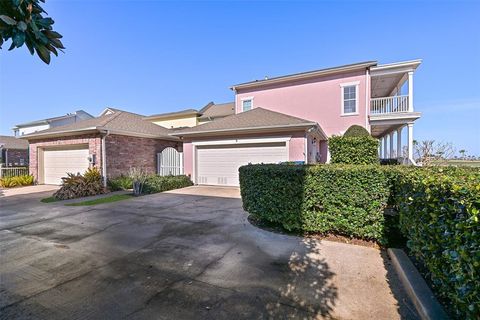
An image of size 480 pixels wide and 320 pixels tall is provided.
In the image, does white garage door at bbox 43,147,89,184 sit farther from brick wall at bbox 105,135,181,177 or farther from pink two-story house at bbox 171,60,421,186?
pink two-story house at bbox 171,60,421,186

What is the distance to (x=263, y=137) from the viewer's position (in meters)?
11.0

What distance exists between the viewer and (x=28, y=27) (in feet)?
5.71

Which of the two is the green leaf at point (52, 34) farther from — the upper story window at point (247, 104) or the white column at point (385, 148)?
the white column at point (385, 148)

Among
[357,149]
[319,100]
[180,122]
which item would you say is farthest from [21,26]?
[180,122]

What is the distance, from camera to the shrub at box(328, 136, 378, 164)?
834 cm

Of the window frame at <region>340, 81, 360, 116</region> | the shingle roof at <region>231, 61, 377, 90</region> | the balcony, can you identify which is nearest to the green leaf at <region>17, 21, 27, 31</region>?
the window frame at <region>340, 81, 360, 116</region>

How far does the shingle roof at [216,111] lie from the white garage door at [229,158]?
9506mm

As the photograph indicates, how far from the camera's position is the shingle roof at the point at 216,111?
2155cm

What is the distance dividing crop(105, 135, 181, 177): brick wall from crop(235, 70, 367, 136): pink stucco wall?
8.41 m

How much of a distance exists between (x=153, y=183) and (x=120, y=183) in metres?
2.16

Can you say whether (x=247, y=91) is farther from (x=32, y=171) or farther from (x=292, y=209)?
(x=32, y=171)

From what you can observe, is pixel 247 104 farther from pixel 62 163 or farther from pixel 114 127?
pixel 62 163

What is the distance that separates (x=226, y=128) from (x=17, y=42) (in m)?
9.83

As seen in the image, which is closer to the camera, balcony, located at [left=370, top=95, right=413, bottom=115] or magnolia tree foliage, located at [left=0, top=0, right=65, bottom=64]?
magnolia tree foliage, located at [left=0, top=0, right=65, bottom=64]
